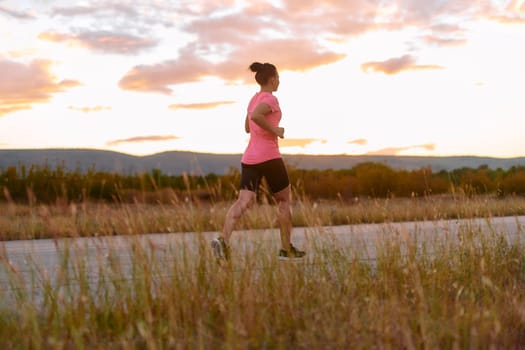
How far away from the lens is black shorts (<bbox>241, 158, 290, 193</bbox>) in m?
A: 7.29

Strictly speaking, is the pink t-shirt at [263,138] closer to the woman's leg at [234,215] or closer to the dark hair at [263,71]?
the dark hair at [263,71]

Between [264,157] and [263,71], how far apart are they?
0.91 m

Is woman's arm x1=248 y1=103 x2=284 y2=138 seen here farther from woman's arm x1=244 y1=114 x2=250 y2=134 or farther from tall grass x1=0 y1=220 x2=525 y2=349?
tall grass x1=0 y1=220 x2=525 y2=349

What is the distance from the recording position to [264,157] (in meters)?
7.27

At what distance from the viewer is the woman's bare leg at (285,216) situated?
708 cm

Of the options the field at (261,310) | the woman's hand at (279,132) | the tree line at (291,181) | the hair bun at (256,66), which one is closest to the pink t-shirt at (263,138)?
the woman's hand at (279,132)

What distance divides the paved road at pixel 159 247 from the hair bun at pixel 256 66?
176cm

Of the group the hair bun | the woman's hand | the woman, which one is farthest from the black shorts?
the hair bun

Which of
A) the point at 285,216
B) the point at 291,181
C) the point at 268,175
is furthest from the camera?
the point at 291,181

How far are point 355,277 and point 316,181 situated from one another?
68.5ft

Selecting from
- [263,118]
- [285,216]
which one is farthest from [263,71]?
[285,216]

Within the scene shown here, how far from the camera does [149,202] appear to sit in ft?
79.6

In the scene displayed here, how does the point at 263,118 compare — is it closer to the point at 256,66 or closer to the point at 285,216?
the point at 256,66

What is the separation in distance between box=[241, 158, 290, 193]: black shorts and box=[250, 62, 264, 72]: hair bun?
0.98 metres
